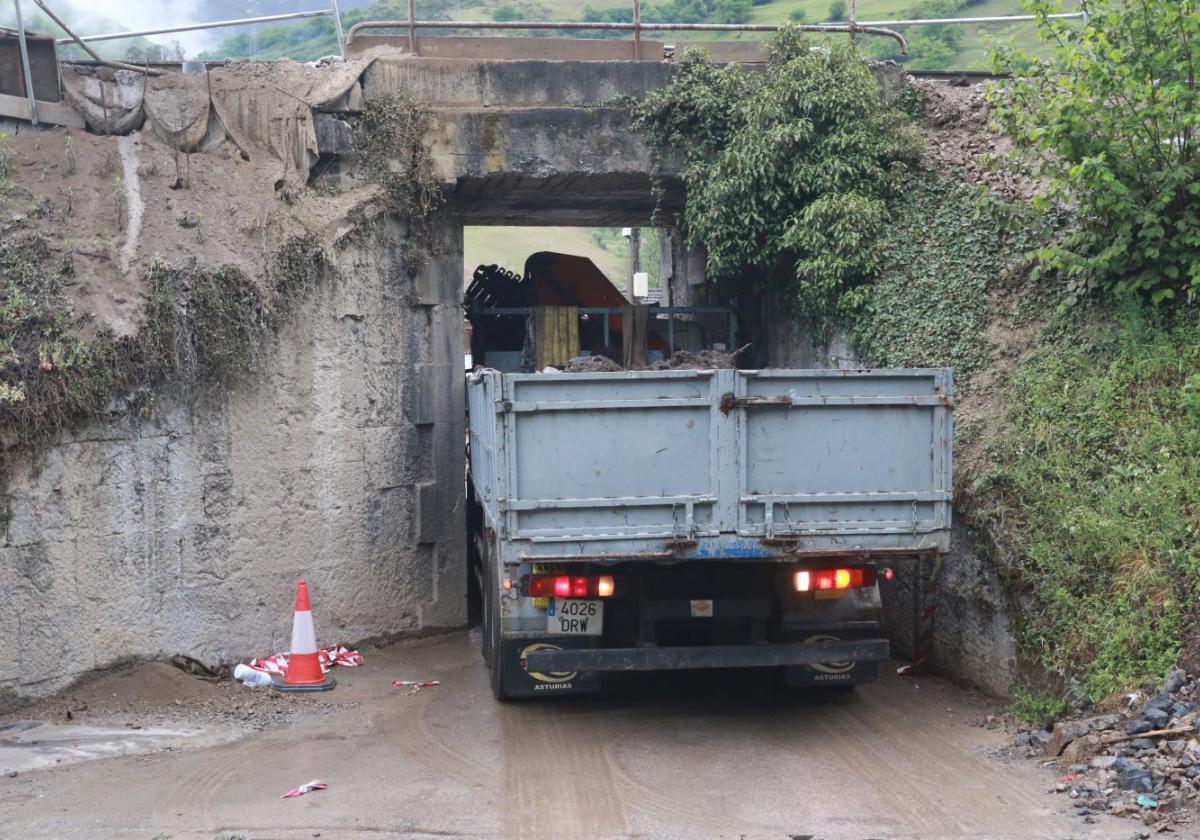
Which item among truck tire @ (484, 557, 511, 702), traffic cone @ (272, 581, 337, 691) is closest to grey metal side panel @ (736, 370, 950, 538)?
truck tire @ (484, 557, 511, 702)

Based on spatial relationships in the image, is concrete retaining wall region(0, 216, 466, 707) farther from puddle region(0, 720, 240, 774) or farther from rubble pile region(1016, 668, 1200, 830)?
rubble pile region(1016, 668, 1200, 830)

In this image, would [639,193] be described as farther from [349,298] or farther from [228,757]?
[228,757]

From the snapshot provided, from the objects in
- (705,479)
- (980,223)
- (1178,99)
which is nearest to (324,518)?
(705,479)

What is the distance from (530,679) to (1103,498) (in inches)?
153

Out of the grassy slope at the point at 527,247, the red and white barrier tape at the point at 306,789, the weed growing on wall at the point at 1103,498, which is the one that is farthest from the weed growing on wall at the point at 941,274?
the grassy slope at the point at 527,247

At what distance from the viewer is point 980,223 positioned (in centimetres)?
1108

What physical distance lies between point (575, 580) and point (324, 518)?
343cm

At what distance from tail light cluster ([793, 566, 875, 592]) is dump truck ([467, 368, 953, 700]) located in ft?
0.03

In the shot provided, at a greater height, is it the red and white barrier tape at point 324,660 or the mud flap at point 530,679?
the mud flap at point 530,679

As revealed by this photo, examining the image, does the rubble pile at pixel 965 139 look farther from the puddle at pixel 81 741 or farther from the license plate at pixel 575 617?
the puddle at pixel 81 741

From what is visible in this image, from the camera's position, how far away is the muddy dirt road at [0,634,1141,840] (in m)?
6.20

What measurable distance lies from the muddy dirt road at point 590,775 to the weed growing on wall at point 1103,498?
0.87 meters

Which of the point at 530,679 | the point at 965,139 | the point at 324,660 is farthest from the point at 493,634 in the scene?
the point at 965,139

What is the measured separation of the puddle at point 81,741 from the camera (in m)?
7.40
